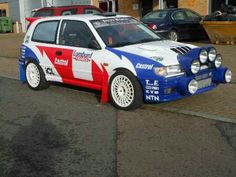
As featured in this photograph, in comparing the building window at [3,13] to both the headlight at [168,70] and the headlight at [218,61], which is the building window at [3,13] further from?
the headlight at [168,70]

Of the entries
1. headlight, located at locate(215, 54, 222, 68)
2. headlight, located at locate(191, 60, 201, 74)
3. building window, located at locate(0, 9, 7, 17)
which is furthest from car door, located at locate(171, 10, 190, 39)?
building window, located at locate(0, 9, 7, 17)

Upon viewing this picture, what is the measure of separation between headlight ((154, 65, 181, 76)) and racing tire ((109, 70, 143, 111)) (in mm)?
444

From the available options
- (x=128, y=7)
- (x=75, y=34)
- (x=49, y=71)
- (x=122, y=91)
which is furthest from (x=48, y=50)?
(x=128, y=7)

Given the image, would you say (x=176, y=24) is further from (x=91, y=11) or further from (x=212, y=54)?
(x=212, y=54)

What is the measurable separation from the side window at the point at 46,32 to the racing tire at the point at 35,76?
542 millimetres

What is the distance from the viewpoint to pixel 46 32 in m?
9.20

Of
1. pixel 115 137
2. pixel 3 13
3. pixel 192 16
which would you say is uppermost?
pixel 192 16

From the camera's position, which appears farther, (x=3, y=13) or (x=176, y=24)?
(x=3, y=13)

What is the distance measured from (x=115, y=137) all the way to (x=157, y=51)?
194 centimetres

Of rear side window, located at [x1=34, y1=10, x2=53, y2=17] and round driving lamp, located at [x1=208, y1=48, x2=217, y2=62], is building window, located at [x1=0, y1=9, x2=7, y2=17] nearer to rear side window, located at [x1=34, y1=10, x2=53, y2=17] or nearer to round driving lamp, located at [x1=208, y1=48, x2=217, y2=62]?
rear side window, located at [x1=34, y1=10, x2=53, y2=17]

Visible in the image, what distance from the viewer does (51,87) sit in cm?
1001

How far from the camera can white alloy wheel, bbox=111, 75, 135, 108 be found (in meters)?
7.36

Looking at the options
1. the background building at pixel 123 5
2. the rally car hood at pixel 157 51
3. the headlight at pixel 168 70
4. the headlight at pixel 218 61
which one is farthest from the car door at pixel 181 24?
the headlight at pixel 168 70

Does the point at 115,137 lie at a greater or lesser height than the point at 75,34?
lesser
